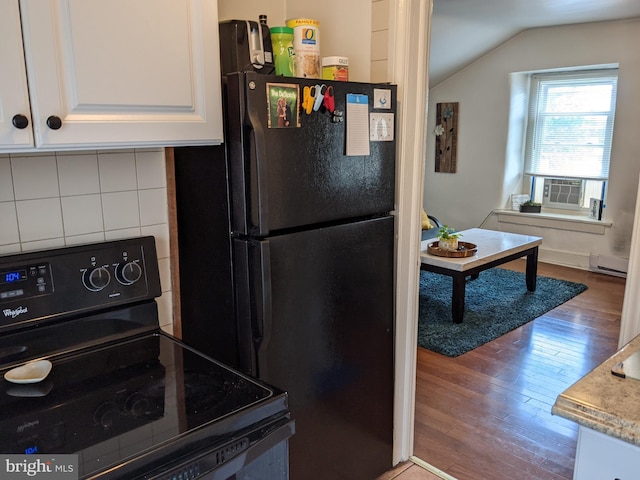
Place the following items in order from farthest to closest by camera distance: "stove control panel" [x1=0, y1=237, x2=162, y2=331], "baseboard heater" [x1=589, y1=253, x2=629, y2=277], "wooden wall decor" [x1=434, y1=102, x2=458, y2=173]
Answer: "wooden wall decor" [x1=434, y1=102, x2=458, y2=173] < "baseboard heater" [x1=589, y1=253, x2=629, y2=277] < "stove control panel" [x1=0, y1=237, x2=162, y2=331]

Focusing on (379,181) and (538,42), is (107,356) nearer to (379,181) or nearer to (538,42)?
(379,181)

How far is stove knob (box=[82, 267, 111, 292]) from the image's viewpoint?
1.41 meters

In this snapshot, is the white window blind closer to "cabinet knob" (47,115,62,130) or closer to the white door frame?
the white door frame

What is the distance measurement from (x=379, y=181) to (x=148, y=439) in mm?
1156

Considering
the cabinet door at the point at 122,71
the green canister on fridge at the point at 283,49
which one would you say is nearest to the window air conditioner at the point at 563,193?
the green canister on fridge at the point at 283,49

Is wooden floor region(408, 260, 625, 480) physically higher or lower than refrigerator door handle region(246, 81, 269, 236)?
lower

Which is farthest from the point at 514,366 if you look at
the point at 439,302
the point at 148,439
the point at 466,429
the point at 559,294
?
the point at 148,439

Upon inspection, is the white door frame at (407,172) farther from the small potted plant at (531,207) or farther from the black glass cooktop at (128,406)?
the small potted plant at (531,207)

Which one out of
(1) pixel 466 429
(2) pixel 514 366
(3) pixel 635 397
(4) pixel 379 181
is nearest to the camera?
(3) pixel 635 397

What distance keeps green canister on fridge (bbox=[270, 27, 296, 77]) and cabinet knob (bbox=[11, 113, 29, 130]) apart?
2.63 feet

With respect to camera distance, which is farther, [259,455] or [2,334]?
[2,334]

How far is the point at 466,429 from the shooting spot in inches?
102

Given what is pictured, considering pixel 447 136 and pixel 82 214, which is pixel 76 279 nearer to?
pixel 82 214

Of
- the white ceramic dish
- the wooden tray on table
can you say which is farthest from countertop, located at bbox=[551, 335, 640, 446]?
the wooden tray on table
